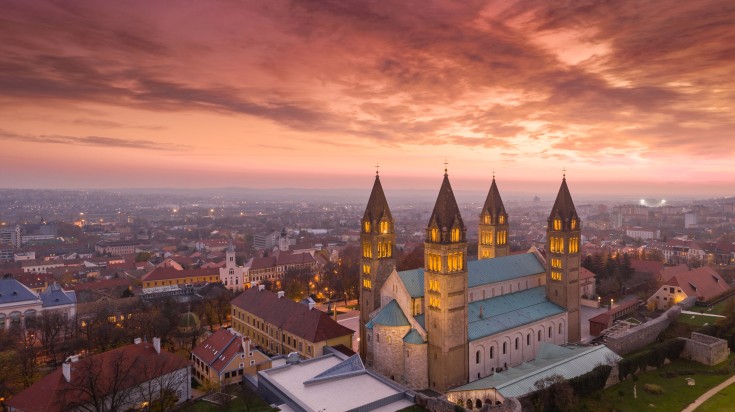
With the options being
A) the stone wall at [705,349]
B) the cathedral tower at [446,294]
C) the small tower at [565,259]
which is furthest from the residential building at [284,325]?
the stone wall at [705,349]

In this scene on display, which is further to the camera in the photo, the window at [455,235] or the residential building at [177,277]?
the residential building at [177,277]

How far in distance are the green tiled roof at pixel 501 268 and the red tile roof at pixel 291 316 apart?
1625 centimetres

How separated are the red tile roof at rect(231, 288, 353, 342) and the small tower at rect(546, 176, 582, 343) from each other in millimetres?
26877

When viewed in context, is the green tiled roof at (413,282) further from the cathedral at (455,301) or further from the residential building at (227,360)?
the residential building at (227,360)

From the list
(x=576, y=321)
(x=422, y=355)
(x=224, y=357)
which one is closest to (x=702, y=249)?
(x=576, y=321)

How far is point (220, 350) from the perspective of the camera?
4778 centimetres

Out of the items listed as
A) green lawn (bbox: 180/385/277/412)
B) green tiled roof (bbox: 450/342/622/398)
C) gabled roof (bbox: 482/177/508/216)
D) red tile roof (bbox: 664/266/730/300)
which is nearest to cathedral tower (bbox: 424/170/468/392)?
green tiled roof (bbox: 450/342/622/398)

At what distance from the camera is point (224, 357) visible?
4653 centimetres

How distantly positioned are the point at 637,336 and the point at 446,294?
1055 inches

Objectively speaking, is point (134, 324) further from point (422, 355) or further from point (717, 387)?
point (717, 387)

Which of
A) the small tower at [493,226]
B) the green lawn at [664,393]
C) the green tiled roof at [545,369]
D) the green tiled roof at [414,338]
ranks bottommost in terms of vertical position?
the green lawn at [664,393]

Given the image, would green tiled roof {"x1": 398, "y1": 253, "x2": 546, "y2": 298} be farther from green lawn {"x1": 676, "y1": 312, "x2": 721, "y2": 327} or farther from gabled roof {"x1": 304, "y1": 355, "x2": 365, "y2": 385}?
green lawn {"x1": 676, "y1": 312, "x2": 721, "y2": 327}

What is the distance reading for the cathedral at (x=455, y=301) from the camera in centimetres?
4412

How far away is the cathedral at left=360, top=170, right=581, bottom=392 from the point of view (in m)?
44.1
